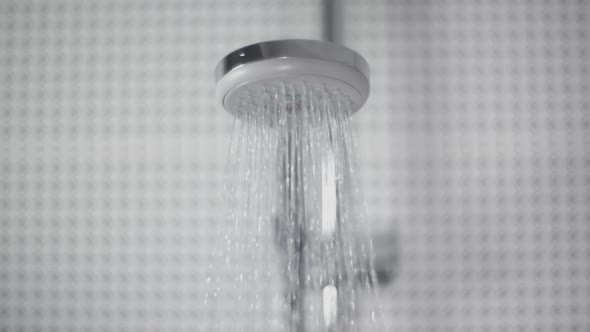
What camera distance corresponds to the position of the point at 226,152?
0.93m

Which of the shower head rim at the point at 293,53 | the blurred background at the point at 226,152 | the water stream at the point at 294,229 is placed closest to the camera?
the shower head rim at the point at 293,53

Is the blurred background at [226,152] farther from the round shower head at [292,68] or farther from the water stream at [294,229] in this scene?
the round shower head at [292,68]

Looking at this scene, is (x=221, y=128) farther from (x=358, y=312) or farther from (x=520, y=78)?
(x=520, y=78)

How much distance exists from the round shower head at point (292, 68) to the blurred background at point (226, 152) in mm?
330

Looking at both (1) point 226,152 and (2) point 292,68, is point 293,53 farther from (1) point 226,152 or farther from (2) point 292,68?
(1) point 226,152

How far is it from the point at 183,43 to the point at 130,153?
24 centimetres

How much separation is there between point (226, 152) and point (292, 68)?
403 millimetres

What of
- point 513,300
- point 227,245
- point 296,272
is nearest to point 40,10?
point 227,245

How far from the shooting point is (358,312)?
0.87 meters

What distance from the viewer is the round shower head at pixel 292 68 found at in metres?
0.55

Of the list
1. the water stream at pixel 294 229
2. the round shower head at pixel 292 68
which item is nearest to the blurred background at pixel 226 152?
the water stream at pixel 294 229

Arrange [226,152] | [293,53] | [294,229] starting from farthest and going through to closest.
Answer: [226,152] → [294,229] → [293,53]

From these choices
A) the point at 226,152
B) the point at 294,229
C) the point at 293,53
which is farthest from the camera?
the point at 226,152

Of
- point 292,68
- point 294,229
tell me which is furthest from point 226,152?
point 292,68
